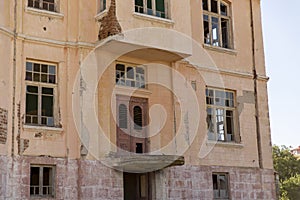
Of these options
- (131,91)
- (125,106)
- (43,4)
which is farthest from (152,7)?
(43,4)

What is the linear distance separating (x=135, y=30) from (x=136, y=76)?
1.83m

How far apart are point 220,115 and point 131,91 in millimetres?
4330

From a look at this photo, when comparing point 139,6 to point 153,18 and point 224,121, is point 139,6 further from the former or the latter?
point 224,121

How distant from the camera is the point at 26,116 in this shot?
16.2 m

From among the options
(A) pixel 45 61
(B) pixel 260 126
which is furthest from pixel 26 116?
(B) pixel 260 126

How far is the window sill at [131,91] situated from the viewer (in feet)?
58.0

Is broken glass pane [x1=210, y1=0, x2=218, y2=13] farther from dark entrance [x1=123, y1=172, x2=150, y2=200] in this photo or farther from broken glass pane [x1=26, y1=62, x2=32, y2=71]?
broken glass pane [x1=26, y1=62, x2=32, y2=71]

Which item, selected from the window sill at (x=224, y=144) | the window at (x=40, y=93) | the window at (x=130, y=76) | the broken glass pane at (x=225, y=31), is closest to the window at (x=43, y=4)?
the window at (x=40, y=93)

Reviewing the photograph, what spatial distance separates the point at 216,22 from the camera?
21.4 m

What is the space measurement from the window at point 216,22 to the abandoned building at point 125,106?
56mm

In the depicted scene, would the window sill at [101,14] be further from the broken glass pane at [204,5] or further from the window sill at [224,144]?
the window sill at [224,144]

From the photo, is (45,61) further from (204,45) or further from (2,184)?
(204,45)

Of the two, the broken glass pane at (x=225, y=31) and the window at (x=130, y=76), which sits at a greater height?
the broken glass pane at (x=225, y=31)

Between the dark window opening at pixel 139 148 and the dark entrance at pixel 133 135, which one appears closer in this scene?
the dark entrance at pixel 133 135
